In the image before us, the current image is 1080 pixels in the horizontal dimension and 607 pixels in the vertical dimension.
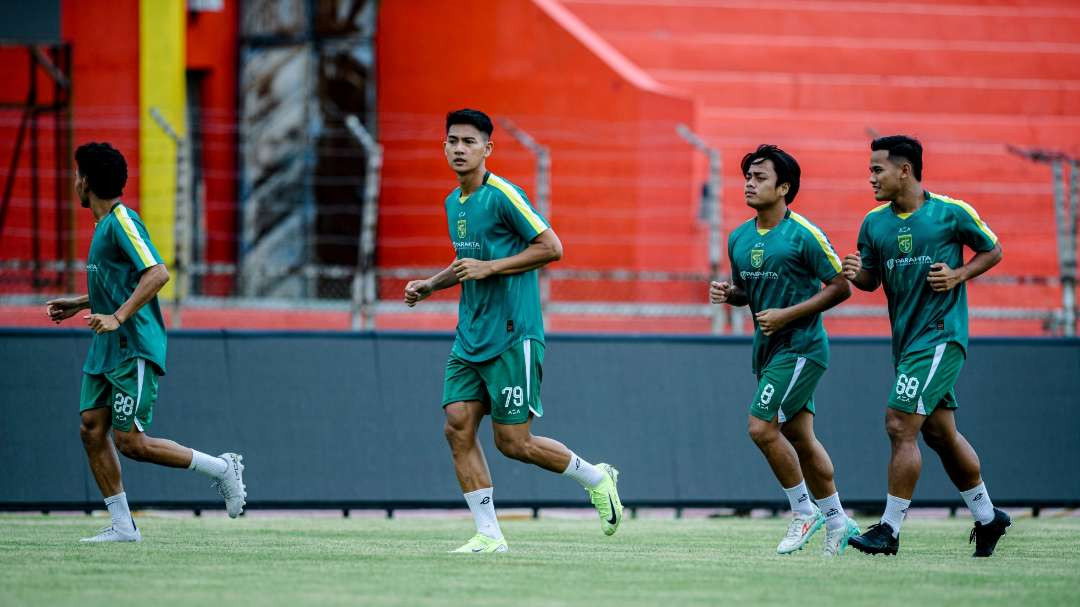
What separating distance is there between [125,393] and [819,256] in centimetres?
376

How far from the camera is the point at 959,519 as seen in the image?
12523mm

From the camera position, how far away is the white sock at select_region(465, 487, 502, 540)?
8547mm

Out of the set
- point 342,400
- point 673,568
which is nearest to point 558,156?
point 342,400

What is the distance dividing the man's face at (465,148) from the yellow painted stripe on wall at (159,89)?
1057cm

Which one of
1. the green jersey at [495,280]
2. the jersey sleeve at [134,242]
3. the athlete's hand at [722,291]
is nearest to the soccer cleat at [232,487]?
the jersey sleeve at [134,242]

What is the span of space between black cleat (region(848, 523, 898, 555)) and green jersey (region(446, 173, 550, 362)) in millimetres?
1985

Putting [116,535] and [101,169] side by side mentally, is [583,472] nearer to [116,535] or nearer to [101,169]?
[116,535]

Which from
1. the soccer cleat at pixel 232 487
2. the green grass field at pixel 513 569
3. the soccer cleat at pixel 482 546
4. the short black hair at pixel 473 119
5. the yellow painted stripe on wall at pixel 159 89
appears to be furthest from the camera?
the yellow painted stripe on wall at pixel 159 89

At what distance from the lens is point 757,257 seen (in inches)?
353

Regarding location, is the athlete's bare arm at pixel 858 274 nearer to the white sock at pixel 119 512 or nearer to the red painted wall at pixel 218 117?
the white sock at pixel 119 512

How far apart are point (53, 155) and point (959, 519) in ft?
35.5

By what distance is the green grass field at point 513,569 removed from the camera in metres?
6.72

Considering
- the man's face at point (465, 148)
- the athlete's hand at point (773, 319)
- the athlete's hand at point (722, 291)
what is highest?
the man's face at point (465, 148)

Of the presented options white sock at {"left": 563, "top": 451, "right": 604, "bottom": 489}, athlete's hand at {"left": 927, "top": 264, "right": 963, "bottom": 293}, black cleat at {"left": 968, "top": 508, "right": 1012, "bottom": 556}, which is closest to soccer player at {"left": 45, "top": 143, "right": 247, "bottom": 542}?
white sock at {"left": 563, "top": 451, "right": 604, "bottom": 489}
